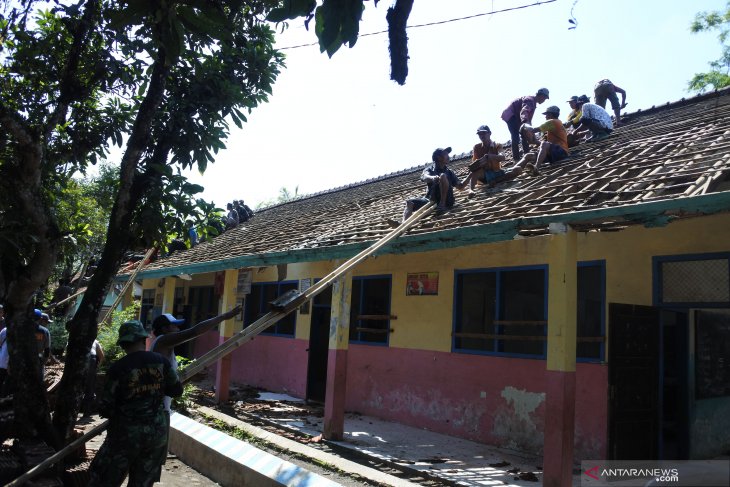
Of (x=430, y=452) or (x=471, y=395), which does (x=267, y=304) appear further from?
(x=430, y=452)

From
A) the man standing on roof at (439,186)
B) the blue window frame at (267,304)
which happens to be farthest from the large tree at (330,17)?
the blue window frame at (267,304)

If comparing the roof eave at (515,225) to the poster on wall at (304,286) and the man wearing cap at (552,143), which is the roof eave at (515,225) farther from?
the man wearing cap at (552,143)

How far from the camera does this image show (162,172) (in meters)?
5.31

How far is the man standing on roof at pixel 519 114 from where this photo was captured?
31.2 feet

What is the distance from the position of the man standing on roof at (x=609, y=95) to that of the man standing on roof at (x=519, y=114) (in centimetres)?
146

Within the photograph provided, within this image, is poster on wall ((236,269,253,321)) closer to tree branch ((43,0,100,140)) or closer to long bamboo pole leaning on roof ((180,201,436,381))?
long bamboo pole leaning on roof ((180,201,436,381))

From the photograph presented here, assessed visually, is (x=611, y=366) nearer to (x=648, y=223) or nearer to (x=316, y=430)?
(x=648, y=223)

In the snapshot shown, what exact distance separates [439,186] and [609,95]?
474cm

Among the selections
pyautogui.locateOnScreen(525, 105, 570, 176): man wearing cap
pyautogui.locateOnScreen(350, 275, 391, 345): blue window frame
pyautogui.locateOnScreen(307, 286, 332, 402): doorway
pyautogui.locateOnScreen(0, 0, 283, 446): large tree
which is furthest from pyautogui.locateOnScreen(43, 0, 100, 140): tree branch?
pyautogui.locateOnScreen(307, 286, 332, 402): doorway

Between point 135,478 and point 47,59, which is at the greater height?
point 47,59

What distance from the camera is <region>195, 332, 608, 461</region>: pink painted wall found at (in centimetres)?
692

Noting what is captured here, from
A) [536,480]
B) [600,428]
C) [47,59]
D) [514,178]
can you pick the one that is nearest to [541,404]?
[600,428]

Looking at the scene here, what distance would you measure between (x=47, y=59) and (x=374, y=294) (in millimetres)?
6415

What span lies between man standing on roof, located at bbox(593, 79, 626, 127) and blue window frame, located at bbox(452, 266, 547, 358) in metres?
4.20
